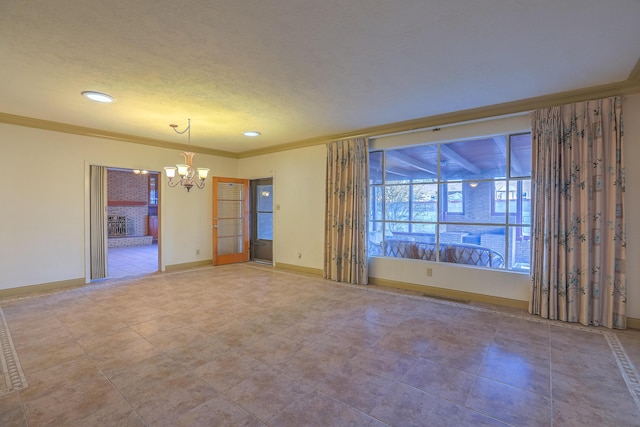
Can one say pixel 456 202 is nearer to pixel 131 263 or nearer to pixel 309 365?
pixel 309 365

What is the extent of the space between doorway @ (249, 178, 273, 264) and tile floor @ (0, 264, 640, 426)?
303 cm

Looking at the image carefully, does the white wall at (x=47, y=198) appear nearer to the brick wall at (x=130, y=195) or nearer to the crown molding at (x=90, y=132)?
the crown molding at (x=90, y=132)

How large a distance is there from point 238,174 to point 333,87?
182 inches

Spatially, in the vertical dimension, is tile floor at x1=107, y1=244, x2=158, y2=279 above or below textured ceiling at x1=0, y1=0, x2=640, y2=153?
below

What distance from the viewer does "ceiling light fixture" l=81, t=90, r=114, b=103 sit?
11.2ft

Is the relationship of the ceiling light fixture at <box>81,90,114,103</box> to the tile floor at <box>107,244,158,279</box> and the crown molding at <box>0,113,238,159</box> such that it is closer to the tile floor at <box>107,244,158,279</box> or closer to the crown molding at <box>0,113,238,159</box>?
the crown molding at <box>0,113,238,159</box>

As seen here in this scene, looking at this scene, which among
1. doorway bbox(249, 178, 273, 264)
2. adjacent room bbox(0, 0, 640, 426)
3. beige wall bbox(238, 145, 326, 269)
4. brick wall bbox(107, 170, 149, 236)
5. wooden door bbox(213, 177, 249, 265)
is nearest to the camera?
adjacent room bbox(0, 0, 640, 426)

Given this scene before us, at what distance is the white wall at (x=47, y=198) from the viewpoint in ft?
14.2

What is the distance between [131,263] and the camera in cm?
715

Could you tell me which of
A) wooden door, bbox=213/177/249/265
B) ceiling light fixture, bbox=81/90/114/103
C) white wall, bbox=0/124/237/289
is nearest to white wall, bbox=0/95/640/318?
white wall, bbox=0/124/237/289

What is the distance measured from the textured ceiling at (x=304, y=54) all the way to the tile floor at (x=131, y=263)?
3243mm

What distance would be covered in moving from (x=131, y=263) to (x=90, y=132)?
3404 millimetres

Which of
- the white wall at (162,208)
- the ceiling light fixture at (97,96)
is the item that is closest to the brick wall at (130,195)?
the white wall at (162,208)

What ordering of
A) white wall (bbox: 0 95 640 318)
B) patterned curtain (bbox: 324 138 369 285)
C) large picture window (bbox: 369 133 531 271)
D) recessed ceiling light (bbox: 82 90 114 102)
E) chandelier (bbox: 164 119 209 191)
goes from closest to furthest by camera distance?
recessed ceiling light (bbox: 82 90 114 102), white wall (bbox: 0 95 640 318), large picture window (bbox: 369 133 531 271), chandelier (bbox: 164 119 209 191), patterned curtain (bbox: 324 138 369 285)
